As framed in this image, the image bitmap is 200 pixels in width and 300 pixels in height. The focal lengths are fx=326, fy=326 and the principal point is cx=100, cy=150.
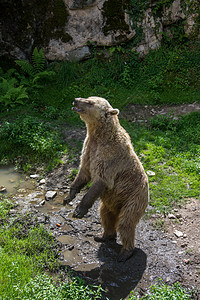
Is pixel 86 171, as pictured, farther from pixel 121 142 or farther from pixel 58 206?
pixel 58 206

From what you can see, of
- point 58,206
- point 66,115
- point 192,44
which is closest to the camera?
point 58,206

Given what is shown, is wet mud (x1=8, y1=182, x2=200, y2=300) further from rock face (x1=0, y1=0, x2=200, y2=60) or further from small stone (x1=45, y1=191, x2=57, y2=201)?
rock face (x1=0, y1=0, x2=200, y2=60)

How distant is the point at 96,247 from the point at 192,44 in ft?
30.7

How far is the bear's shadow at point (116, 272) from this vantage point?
189 inches

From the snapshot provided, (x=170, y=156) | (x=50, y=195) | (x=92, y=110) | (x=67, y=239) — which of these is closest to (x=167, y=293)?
(x=67, y=239)

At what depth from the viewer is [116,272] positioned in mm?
5121

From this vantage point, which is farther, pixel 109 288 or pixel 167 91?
pixel 167 91

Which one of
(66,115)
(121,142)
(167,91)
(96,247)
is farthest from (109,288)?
(167,91)

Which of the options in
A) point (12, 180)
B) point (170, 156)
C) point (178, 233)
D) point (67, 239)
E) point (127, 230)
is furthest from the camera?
point (170, 156)

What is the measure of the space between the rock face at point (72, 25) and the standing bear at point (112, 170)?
23.1ft

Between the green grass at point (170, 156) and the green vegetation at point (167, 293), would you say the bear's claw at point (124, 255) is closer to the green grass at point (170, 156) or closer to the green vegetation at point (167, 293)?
the green vegetation at point (167, 293)

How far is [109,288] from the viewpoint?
4.81m

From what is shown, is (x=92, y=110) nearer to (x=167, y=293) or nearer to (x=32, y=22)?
(x=167, y=293)

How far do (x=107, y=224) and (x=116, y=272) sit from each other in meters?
0.85
